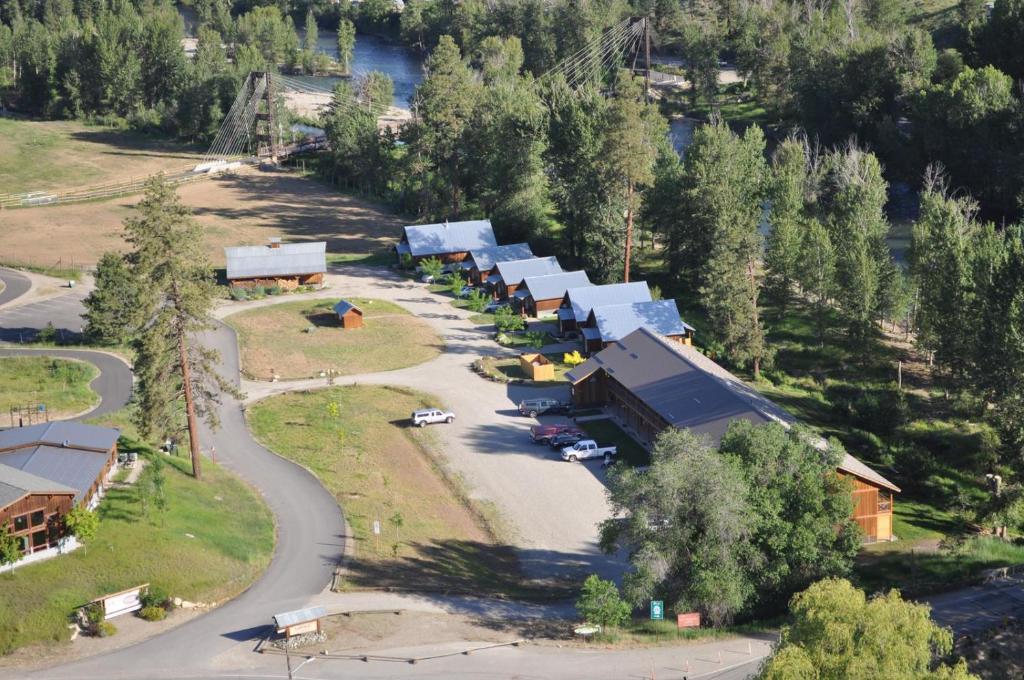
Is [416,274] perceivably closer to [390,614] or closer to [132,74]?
[390,614]

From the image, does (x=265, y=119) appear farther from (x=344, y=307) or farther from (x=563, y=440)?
(x=563, y=440)

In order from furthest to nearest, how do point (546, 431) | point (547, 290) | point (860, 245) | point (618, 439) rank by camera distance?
point (547, 290) < point (860, 245) < point (618, 439) < point (546, 431)

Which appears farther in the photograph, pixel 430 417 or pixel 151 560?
pixel 430 417

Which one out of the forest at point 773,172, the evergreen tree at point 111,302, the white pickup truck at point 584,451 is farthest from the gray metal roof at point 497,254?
the white pickup truck at point 584,451

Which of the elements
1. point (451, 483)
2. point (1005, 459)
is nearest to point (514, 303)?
point (451, 483)

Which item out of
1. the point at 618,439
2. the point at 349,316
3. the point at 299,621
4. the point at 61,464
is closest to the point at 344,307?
the point at 349,316

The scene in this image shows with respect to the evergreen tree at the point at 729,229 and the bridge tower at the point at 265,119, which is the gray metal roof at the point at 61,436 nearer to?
the evergreen tree at the point at 729,229

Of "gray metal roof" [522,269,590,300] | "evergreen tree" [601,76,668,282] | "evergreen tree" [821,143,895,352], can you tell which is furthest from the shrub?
"evergreen tree" [821,143,895,352]

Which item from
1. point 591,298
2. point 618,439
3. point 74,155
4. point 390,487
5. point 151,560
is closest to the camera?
point 151,560
